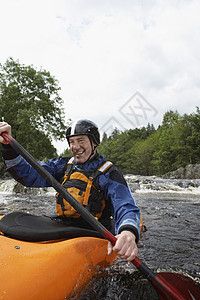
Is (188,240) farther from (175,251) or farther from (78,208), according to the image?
(78,208)

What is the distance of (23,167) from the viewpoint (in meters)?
2.47

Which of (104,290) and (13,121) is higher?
(13,121)

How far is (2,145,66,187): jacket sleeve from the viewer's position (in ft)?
7.71

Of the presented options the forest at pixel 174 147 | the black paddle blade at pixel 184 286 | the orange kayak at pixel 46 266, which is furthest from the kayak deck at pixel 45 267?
the forest at pixel 174 147

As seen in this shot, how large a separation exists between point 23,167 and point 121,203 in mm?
1169

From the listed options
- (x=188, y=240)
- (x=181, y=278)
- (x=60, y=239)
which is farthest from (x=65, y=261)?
(x=188, y=240)

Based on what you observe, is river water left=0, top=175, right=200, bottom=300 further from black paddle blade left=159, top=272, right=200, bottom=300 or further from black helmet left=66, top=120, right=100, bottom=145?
black helmet left=66, top=120, right=100, bottom=145

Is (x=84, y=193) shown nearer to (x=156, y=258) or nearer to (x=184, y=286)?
(x=184, y=286)

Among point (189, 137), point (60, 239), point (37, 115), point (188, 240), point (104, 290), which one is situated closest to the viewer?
point (60, 239)

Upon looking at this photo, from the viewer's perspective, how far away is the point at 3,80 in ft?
55.1

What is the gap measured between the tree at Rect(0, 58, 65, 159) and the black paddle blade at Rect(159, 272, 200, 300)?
13444 millimetres

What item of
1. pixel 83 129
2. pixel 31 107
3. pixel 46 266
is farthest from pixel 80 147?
pixel 31 107

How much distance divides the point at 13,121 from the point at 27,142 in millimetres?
1879

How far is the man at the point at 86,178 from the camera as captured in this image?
211 cm
